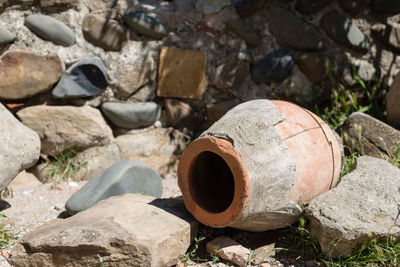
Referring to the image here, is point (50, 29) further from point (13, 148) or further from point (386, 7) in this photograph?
point (386, 7)

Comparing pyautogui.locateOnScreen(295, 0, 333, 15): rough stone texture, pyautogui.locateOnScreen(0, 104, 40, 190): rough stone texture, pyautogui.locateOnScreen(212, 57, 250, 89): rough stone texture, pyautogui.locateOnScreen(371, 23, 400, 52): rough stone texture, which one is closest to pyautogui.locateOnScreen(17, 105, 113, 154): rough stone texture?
pyautogui.locateOnScreen(0, 104, 40, 190): rough stone texture

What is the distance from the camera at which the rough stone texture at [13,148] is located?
2.49 meters

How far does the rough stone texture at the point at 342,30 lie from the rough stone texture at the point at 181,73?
1.16 meters

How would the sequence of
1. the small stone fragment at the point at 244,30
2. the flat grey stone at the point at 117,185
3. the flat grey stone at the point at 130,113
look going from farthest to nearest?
the small stone fragment at the point at 244,30 < the flat grey stone at the point at 130,113 < the flat grey stone at the point at 117,185

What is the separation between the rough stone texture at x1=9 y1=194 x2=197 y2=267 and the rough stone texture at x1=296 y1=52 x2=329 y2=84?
84.6 inches

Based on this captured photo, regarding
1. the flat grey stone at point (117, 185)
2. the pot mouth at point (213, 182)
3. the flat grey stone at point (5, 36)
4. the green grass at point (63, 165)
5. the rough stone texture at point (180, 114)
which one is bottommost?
the green grass at point (63, 165)

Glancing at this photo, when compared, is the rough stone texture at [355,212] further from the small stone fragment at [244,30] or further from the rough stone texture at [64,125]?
the rough stone texture at [64,125]

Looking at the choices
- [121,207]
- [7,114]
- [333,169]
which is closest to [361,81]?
[333,169]

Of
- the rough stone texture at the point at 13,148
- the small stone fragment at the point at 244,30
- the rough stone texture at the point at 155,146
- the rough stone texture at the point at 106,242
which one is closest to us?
the rough stone texture at the point at 106,242

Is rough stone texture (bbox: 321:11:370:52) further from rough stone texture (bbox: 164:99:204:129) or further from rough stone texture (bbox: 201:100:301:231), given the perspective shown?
rough stone texture (bbox: 201:100:301:231)

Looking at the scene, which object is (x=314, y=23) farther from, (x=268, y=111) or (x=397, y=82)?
(x=268, y=111)

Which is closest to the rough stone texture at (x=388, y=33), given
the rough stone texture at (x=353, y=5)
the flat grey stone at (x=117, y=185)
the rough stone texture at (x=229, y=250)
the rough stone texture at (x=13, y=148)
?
the rough stone texture at (x=353, y=5)

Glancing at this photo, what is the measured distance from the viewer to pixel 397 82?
314 cm

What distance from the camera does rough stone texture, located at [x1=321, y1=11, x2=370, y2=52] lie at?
12.2ft
